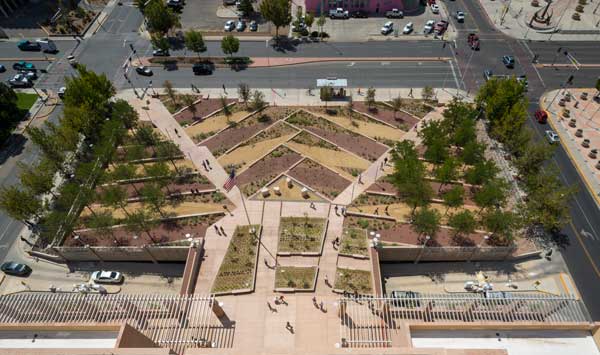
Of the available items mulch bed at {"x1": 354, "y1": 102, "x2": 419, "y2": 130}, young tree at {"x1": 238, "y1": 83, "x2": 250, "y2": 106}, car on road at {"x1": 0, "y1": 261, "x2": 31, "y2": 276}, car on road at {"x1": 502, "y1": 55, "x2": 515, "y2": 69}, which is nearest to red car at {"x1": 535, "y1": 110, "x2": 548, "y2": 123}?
car on road at {"x1": 502, "y1": 55, "x2": 515, "y2": 69}

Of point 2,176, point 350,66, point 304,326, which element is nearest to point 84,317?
point 304,326

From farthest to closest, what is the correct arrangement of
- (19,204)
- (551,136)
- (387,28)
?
(387,28) → (551,136) → (19,204)

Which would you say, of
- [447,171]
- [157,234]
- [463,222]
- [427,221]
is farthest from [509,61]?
[157,234]

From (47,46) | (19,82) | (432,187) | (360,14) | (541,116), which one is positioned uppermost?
(360,14)

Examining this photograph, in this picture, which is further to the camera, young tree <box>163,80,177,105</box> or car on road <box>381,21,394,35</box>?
car on road <box>381,21,394,35</box>

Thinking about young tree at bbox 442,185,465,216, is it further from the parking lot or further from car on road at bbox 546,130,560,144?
the parking lot

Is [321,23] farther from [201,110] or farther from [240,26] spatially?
[201,110]

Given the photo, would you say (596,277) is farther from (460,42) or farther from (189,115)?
(189,115)
